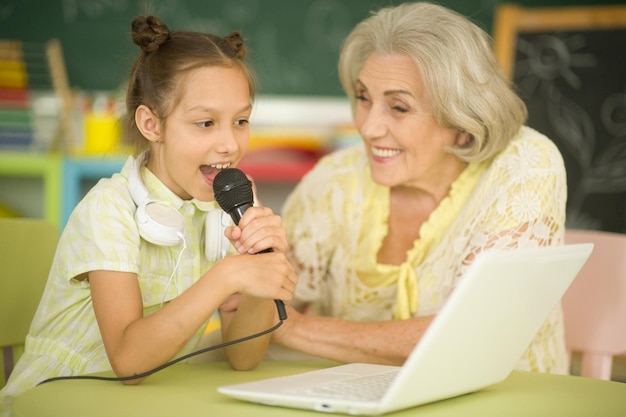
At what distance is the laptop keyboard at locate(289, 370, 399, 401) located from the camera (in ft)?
3.46

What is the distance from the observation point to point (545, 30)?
375cm

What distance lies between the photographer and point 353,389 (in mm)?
1105

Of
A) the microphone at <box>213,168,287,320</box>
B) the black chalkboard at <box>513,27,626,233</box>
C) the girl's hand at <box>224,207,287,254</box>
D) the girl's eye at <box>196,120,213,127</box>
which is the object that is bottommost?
the girl's hand at <box>224,207,287,254</box>

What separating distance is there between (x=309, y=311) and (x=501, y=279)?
121 centimetres

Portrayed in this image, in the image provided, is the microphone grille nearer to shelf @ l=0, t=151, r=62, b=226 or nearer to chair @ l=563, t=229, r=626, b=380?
chair @ l=563, t=229, r=626, b=380

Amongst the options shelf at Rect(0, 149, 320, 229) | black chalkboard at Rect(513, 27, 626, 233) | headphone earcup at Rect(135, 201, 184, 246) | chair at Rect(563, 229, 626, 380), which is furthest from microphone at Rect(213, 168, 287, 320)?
black chalkboard at Rect(513, 27, 626, 233)

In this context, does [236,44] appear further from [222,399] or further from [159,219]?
[222,399]

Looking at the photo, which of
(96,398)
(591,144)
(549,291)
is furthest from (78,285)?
(591,144)

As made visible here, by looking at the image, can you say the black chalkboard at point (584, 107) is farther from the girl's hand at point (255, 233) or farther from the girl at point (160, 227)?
the girl's hand at point (255, 233)

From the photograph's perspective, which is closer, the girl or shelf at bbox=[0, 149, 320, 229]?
the girl

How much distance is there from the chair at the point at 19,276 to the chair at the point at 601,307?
108 centimetres

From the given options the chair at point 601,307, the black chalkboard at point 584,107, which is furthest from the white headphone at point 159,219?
the black chalkboard at point 584,107

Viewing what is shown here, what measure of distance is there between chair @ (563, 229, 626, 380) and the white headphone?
2.75 ft

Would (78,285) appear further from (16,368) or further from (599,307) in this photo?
(599,307)
